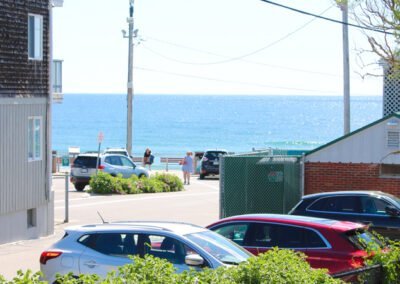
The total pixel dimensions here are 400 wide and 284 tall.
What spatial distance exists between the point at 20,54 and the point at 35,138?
97.5 inches

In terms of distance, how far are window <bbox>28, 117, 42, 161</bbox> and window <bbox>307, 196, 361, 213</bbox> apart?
8.30 metres

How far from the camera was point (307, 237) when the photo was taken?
1218 centimetres

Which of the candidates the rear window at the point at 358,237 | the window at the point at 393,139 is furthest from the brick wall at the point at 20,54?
the rear window at the point at 358,237

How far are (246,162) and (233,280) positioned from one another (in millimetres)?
13618

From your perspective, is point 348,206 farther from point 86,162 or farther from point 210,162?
point 210,162

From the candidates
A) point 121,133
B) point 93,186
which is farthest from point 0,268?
point 121,133

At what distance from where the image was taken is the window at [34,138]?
21.4 metres

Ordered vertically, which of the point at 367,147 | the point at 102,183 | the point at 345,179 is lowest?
the point at 102,183

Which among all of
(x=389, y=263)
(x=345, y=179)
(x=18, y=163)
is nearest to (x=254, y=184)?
(x=345, y=179)

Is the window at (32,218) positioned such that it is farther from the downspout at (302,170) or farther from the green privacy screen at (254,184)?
the downspout at (302,170)

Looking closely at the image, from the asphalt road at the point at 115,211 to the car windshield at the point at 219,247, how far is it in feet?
19.3

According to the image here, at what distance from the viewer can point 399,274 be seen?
945 cm

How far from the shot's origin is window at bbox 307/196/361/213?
16.9m

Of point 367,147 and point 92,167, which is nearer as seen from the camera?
point 367,147
